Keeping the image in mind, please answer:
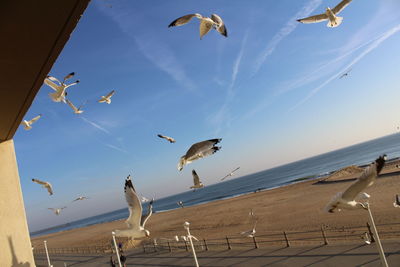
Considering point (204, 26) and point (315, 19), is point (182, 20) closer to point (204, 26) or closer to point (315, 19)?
point (204, 26)

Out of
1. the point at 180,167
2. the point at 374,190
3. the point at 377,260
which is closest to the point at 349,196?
the point at 180,167

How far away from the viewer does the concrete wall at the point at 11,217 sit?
3.38 meters

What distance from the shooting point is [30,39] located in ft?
5.67

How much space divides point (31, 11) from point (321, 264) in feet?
41.1

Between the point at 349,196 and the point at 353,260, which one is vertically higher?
the point at 349,196

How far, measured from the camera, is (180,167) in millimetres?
4141

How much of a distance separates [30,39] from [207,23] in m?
2.45

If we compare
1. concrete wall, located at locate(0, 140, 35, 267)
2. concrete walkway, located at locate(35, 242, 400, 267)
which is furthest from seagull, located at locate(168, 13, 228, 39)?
concrete walkway, located at locate(35, 242, 400, 267)

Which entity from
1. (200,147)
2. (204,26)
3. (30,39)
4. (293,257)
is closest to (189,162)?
(200,147)

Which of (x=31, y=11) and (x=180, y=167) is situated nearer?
(x=31, y=11)

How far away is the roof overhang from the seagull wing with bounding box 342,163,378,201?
9.24 feet

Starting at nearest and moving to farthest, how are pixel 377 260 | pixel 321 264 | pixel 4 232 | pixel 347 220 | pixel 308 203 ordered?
1. pixel 4 232
2. pixel 377 260
3. pixel 321 264
4. pixel 347 220
5. pixel 308 203

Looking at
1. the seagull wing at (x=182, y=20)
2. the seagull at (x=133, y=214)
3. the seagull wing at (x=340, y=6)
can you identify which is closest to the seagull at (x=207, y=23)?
the seagull wing at (x=182, y=20)

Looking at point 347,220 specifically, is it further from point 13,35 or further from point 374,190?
point 13,35
